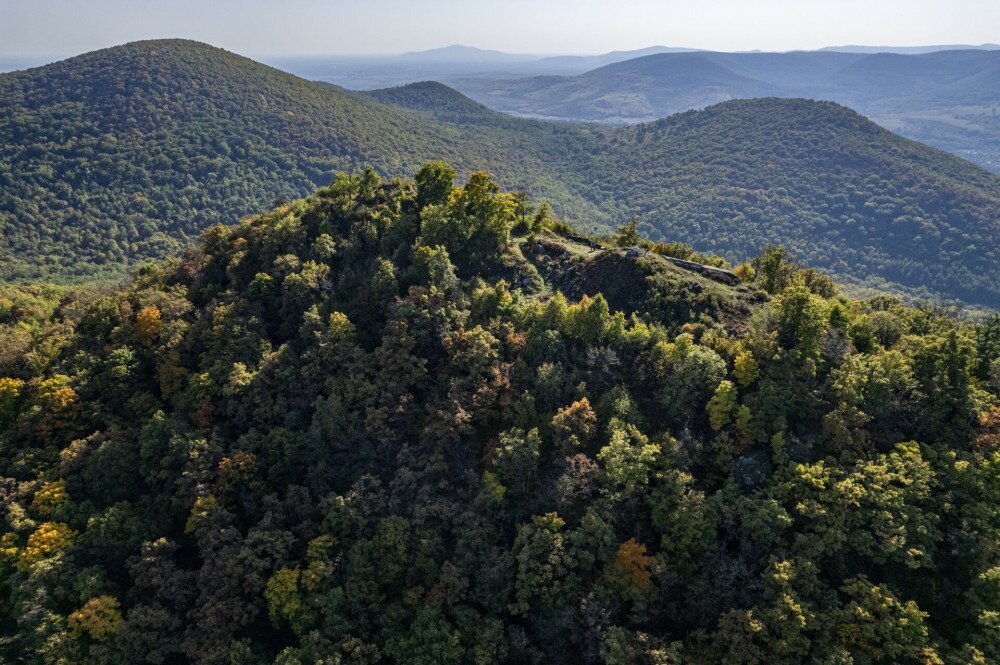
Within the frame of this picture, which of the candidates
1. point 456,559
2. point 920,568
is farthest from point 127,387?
point 920,568

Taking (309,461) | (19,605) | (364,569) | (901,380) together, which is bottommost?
(19,605)

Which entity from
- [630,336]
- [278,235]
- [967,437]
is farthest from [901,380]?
[278,235]

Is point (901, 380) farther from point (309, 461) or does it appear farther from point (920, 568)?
point (309, 461)

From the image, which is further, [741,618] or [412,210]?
[412,210]

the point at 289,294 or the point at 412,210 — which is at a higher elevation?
the point at 412,210

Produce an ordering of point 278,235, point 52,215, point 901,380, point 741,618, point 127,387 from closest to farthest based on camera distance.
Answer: point 741,618, point 901,380, point 127,387, point 278,235, point 52,215

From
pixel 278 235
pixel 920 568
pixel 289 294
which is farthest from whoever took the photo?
pixel 278 235
